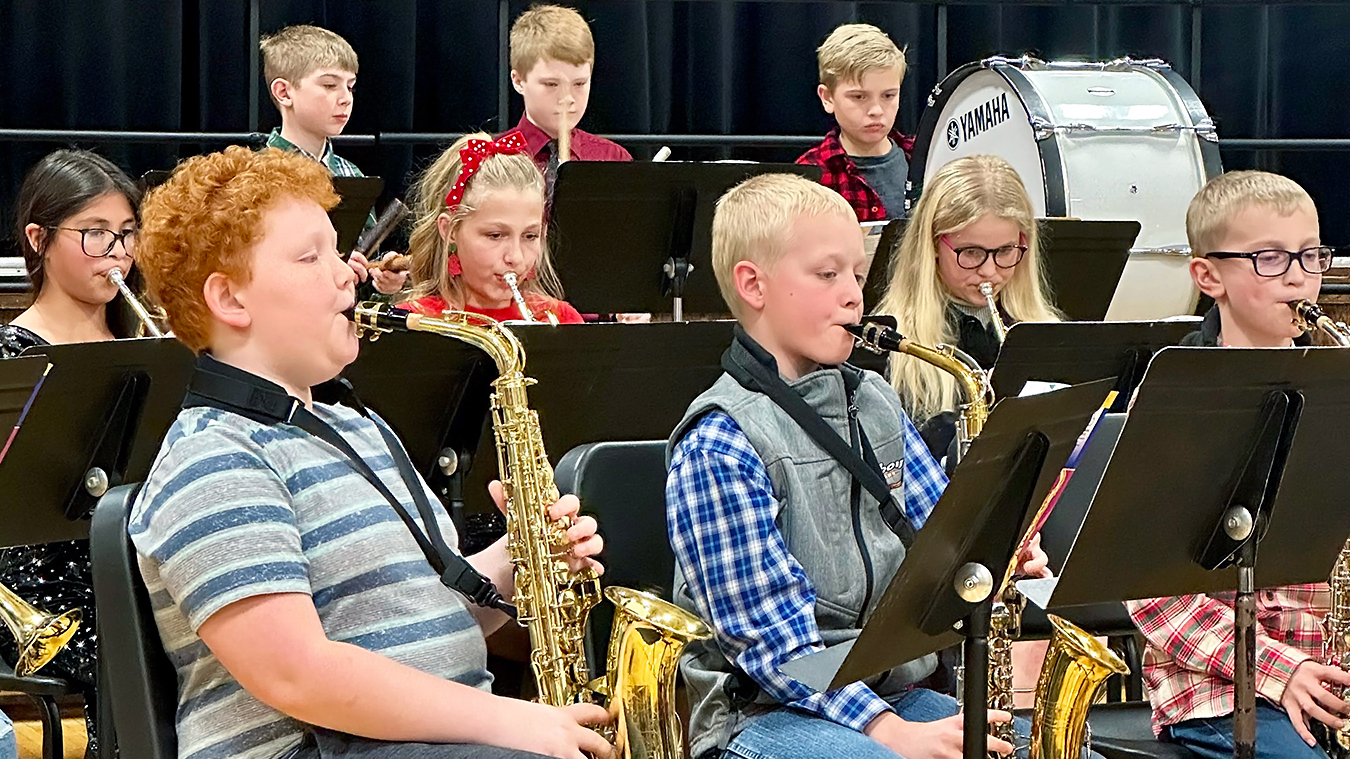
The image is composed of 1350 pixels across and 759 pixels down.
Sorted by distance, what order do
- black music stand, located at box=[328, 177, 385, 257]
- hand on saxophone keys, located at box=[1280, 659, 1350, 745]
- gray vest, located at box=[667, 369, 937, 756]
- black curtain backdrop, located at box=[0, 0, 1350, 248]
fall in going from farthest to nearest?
black curtain backdrop, located at box=[0, 0, 1350, 248], black music stand, located at box=[328, 177, 385, 257], hand on saxophone keys, located at box=[1280, 659, 1350, 745], gray vest, located at box=[667, 369, 937, 756]

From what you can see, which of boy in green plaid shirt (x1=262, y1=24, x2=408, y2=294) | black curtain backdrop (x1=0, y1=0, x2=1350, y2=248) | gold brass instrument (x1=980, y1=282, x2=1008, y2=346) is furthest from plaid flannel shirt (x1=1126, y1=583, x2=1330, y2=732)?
black curtain backdrop (x1=0, y1=0, x2=1350, y2=248)

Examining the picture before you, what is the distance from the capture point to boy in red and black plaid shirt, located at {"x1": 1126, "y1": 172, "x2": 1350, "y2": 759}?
2.34 meters

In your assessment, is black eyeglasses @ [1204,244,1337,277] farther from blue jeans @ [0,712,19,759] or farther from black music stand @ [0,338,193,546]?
blue jeans @ [0,712,19,759]

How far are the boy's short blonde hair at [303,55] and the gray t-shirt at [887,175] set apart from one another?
1779mm

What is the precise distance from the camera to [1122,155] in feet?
17.0

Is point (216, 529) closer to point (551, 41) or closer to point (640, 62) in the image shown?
point (551, 41)

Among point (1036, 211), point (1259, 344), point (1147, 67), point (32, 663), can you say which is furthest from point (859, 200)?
point (32, 663)

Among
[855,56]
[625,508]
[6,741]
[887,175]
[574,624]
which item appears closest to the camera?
[6,741]

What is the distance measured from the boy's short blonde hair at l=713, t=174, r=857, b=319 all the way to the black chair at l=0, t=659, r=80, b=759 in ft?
4.53

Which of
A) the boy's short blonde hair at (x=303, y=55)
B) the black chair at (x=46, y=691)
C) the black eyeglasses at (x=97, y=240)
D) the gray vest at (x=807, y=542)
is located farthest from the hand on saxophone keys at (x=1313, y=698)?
the boy's short blonde hair at (x=303, y=55)

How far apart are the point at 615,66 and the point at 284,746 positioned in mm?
5376

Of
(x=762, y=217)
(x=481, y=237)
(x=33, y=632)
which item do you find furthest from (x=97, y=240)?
(x=762, y=217)

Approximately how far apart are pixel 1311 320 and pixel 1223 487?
2.66 feet

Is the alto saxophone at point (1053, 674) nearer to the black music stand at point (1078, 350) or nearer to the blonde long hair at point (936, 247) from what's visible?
the black music stand at point (1078, 350)
